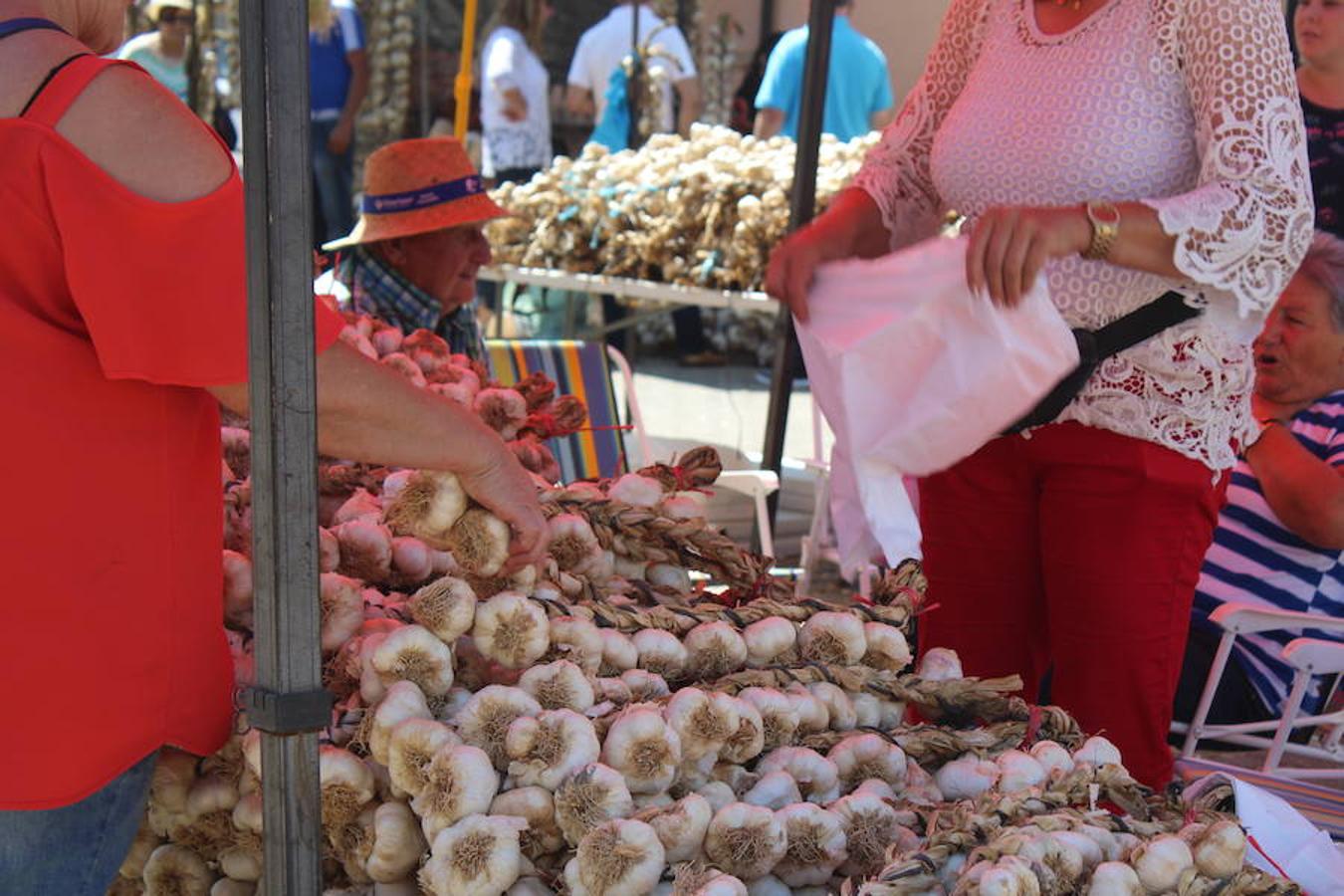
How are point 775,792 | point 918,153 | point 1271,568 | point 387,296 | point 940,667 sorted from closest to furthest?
point 775,792 < point 940,667 < point 918,153 < point 1271,568 < point 387,296

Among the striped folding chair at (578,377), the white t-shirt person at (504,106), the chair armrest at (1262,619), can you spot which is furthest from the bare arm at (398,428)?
the white t-shirt person at (504,106)

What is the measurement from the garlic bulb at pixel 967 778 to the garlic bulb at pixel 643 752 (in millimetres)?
298

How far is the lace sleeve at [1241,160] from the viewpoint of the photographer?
1.76m

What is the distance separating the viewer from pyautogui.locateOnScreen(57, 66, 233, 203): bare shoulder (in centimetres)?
117

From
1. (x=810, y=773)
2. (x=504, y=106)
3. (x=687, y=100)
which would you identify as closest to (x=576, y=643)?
(x=810, y=773)

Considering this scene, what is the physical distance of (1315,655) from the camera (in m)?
2.49

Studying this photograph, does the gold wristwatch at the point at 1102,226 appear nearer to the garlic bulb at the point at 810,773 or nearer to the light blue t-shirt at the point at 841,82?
the garlic bulb at the point at 810,773

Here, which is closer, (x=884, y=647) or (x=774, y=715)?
(x=774, y=715)

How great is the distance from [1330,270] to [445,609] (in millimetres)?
1934

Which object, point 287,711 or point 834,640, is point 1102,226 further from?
point 287,711

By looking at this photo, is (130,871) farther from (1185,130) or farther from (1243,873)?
(1185,130)

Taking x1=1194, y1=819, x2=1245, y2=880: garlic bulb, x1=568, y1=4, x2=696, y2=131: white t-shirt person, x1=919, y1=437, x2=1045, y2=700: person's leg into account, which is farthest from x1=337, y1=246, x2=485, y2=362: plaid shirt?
x1=568, y1=4, x2=696, y2=131: white t-shirt person

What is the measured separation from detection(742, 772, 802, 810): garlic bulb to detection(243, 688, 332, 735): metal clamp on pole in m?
0.40

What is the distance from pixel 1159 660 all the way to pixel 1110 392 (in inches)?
14.3
